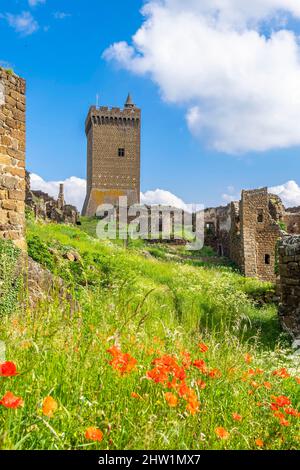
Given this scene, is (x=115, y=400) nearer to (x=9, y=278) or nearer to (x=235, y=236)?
(x=9, y=278)

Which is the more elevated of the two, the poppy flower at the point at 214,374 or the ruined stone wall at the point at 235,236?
the ruined stone wall at the point at 235,236

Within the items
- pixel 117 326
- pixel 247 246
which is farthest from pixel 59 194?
pixel 117 326

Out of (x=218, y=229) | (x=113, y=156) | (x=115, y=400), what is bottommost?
(x=115, y=400)

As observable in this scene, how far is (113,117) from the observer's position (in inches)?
1849

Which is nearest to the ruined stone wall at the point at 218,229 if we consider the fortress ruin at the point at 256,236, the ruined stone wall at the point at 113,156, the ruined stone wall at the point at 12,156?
the fortress ruin at the point at 256,236

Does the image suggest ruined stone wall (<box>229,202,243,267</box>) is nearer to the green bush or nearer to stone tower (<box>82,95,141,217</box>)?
the green bush

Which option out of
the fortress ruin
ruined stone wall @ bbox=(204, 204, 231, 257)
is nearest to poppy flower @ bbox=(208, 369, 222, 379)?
the fortress ruin

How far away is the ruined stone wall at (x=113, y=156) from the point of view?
4625cm

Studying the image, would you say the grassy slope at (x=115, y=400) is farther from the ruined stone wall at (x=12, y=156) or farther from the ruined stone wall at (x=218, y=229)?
the ruined stone wall at (x=218, y=229)

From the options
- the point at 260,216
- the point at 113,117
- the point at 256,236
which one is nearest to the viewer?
the point at 256,236

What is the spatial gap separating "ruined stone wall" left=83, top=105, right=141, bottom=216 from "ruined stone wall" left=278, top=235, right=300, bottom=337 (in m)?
37.1

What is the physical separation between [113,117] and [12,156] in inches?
1626

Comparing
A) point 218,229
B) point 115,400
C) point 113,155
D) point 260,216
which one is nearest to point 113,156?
point 113,155
